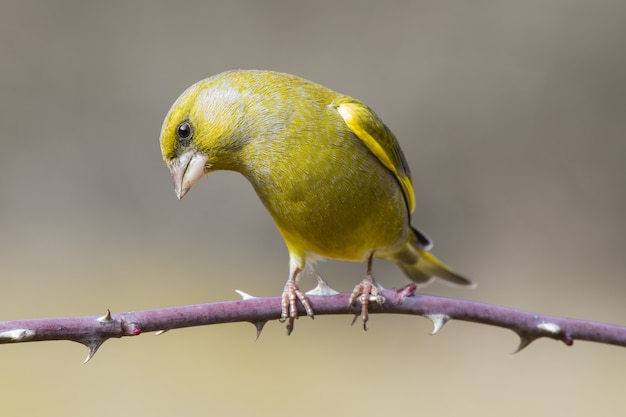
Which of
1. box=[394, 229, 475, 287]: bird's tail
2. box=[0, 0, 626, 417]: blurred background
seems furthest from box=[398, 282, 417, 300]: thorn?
box=[0, 0, 626, 417]: blurred background

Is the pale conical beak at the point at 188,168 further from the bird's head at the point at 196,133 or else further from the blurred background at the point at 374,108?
the blurred background at the point at 374,108

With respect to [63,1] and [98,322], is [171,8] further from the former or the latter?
[98,322]

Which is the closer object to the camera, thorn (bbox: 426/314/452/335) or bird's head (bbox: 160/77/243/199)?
thorn (bbox: 426/314/452/335)

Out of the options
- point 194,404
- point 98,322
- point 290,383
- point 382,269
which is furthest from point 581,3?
point 98,322

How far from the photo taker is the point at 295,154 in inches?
132

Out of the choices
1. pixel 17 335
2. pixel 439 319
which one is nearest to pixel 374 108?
pixel 439 319

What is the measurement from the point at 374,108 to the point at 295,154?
15.3ft

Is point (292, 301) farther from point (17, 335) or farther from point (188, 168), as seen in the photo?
point (17, 335)

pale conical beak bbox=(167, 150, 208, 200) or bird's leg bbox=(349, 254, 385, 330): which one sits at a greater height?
pale conical beak bbox=(167, 150, 208, 200)

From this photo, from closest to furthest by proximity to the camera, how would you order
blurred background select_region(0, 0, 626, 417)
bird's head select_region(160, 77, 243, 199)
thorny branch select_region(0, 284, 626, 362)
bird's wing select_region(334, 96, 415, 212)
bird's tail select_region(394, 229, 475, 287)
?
thorny branch select_region(0, 284, 626, 362), bird's head select_region(160, 77, 243, 199), bird's wing select_region(334, 96, 415, 212), bird's tail select_region(394, 229, 475, 287), blurred background select_region(0, 0, 626, 417)

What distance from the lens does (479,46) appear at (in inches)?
318

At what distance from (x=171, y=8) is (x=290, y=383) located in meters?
3.87

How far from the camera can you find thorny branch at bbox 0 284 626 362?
82.6 inches

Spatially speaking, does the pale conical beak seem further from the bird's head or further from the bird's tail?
the bird's tail
